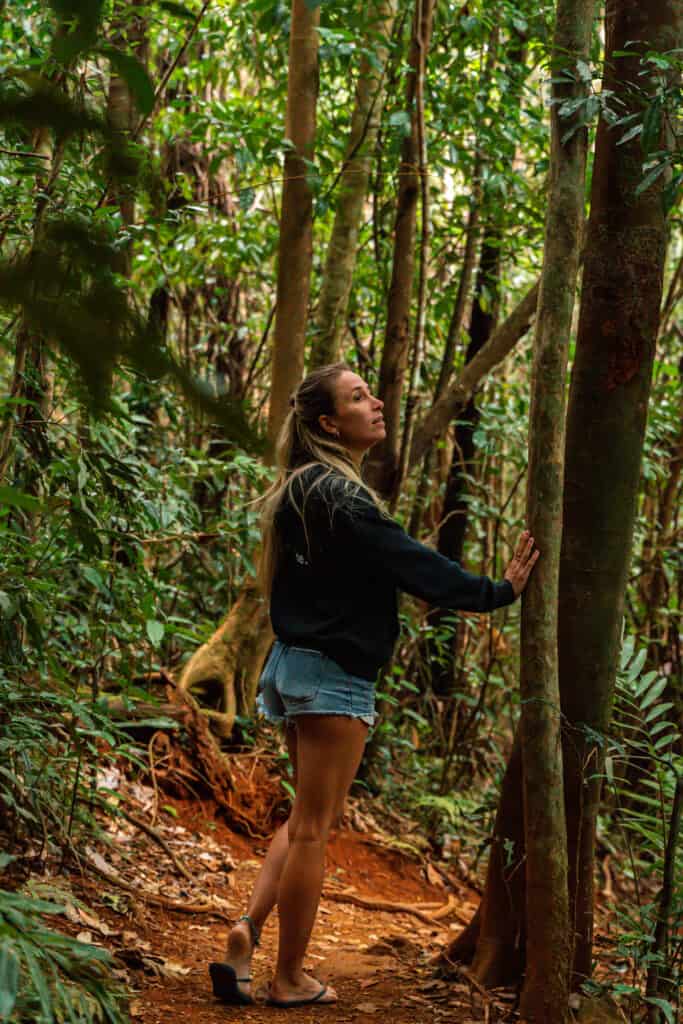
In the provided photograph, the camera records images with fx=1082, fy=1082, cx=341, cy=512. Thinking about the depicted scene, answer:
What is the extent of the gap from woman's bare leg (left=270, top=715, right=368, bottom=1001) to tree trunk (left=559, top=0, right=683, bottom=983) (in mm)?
709

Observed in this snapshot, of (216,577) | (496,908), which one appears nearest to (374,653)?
(496,908)

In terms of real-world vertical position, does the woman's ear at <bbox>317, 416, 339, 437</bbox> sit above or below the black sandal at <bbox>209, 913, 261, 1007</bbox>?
above

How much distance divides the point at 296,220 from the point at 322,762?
12.4ft

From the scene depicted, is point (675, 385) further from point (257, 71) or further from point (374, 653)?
point (374, 653)

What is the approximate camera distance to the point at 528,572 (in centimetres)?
301

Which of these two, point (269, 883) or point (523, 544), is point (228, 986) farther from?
point (523, 544)

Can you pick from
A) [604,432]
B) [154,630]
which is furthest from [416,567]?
[154,630]

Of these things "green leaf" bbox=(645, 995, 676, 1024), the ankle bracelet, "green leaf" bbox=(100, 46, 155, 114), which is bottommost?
the ankle bracelet

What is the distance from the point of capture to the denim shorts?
10.6 ft

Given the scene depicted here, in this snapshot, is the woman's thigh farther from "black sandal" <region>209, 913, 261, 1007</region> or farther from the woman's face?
the woman's face

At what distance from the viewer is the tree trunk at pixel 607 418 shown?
131 inches

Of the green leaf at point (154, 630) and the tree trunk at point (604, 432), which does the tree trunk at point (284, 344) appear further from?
the tree trunk at point (604, 432)

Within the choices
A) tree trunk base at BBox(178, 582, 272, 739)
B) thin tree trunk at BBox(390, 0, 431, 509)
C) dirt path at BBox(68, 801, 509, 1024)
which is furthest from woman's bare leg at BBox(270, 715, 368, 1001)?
thin tree trunk at BBox(390, 0, 431, 509)

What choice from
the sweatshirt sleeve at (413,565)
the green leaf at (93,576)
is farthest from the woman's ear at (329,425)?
the green leaf at (93,576)
